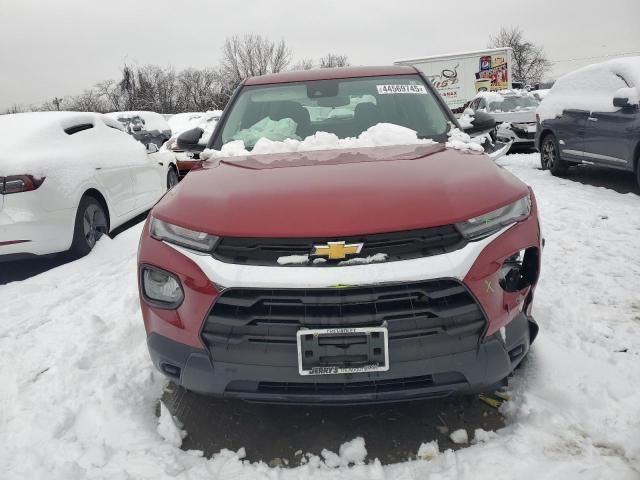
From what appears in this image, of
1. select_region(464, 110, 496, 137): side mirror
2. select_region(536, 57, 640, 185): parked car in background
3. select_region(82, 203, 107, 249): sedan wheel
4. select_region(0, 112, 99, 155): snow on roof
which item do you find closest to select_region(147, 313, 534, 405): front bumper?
select_region(464, 110, 496, 137): side mirror

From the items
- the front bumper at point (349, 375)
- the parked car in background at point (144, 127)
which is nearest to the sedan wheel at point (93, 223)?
the front bumper at point (349, 375)

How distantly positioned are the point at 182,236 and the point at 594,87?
7.72 meters

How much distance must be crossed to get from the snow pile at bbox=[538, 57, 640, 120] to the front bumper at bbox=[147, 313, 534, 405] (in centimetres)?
609

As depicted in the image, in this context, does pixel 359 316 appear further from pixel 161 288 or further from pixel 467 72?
pixel 467 72

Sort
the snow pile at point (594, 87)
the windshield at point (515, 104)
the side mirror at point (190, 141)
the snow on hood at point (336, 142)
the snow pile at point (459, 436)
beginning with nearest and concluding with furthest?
the snow pile at point (459, 436) < the snow on hood at point (336, 142) < the side mirror at point (190, 141) < the snow pile at point (594, 87) < the windshield at point (515, 104)

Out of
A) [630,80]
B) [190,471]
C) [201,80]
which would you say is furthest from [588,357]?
[201,80]

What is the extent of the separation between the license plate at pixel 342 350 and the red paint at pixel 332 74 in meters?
2.36

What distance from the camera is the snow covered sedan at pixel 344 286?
186cm

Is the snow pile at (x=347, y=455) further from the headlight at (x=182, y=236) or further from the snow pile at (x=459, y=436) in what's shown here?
the headlight at (x=182, y=236)

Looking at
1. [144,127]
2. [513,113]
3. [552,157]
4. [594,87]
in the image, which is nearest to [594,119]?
[594,87]

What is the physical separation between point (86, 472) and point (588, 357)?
245 cm

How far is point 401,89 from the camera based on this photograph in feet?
11.5

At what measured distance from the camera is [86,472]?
1992 mm

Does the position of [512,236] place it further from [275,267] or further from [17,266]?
[17,266]
